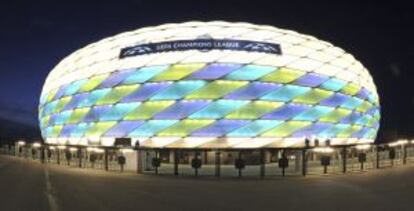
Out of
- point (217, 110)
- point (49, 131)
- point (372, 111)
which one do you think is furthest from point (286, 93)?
point (49, 131)

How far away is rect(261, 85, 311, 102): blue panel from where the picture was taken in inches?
1889

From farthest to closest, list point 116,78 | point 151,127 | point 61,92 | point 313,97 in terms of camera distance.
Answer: point 61,92 < point 313,97 < point 116,78 < point 151,127

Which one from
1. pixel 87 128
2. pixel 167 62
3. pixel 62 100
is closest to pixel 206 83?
pixel 167 62

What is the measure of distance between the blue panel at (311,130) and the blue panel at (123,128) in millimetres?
13051

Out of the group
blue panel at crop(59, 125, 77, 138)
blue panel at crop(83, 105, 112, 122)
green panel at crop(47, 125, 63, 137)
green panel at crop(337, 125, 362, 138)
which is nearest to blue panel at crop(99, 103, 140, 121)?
blue panel at crop(83, 105, 112, 122)

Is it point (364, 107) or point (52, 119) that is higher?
point (364, 107)

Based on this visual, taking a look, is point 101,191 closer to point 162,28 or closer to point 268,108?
point 268,108

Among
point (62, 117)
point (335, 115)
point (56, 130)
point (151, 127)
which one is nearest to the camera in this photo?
point (151, 127)

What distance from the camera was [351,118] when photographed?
184 ft

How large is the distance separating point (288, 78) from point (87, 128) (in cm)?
1841

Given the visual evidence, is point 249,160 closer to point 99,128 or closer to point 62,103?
point 99,128

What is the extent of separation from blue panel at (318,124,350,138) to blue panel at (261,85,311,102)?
4630mm

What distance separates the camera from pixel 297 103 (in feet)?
162

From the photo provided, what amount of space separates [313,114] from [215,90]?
9525 millimetres
